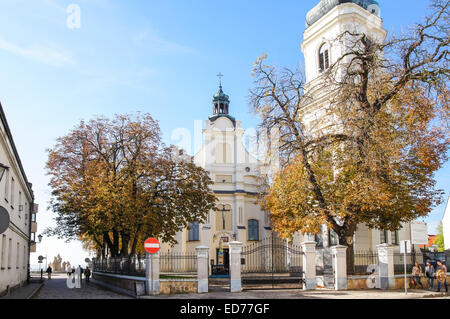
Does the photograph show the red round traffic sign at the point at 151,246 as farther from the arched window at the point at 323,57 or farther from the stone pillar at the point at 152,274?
the arched window at the point at 323,57

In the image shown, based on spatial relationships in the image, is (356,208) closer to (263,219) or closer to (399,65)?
(399,65)

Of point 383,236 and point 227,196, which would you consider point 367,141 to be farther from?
point 227,196

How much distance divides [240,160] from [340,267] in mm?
28685

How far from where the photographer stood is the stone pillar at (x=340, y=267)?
2138cm

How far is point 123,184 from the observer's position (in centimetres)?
2577

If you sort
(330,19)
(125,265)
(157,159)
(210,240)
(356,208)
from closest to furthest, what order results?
(356,208)
(125,265)
(157,159)
(330,19)
(210,240)

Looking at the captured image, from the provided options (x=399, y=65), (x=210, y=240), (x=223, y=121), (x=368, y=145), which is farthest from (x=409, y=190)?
(x=223, y=121)

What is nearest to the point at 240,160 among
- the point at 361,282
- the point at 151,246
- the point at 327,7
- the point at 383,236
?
the point at 327,7

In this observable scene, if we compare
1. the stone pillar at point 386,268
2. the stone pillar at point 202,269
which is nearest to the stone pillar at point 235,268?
the stone pillar at point 202,269

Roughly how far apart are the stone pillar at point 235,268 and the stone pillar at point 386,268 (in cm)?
668

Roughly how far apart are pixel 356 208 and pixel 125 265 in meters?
12.0

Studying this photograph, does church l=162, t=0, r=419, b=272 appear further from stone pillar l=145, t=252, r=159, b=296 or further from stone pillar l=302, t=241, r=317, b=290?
stone pillar l=145, t=252, r=159, b=296
